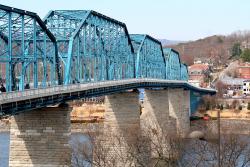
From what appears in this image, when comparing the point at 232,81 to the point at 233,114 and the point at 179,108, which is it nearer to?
the point at 233,114

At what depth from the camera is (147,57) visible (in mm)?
80938

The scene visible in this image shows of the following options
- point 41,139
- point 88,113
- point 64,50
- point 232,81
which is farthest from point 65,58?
point 232,81

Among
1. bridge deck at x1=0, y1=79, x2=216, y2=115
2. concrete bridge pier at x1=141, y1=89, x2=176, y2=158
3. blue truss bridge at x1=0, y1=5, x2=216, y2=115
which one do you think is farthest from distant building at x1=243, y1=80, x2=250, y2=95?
bridge deck at x1=0, y1=79, x2=216, y2=115

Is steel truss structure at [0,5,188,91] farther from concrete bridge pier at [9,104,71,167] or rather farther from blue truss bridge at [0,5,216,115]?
concrete bridge pier at [9,104,71,167]

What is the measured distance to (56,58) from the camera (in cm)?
4103

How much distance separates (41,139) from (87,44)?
1877 centimetres

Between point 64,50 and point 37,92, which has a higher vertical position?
point 64,50

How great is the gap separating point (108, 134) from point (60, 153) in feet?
53.8

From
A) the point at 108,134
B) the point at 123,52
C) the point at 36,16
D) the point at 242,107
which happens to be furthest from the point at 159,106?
the point at 242,107

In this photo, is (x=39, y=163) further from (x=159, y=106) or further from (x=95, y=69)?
(x=159, y=106)

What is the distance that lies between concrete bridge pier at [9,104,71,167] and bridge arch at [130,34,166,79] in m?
37.2

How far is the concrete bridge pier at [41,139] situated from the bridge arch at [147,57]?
37243mm

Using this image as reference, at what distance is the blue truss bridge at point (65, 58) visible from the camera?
3083cm

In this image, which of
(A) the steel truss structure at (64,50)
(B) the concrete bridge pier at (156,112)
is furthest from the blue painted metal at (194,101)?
(B) the concrete bridge pier at (156,112)
